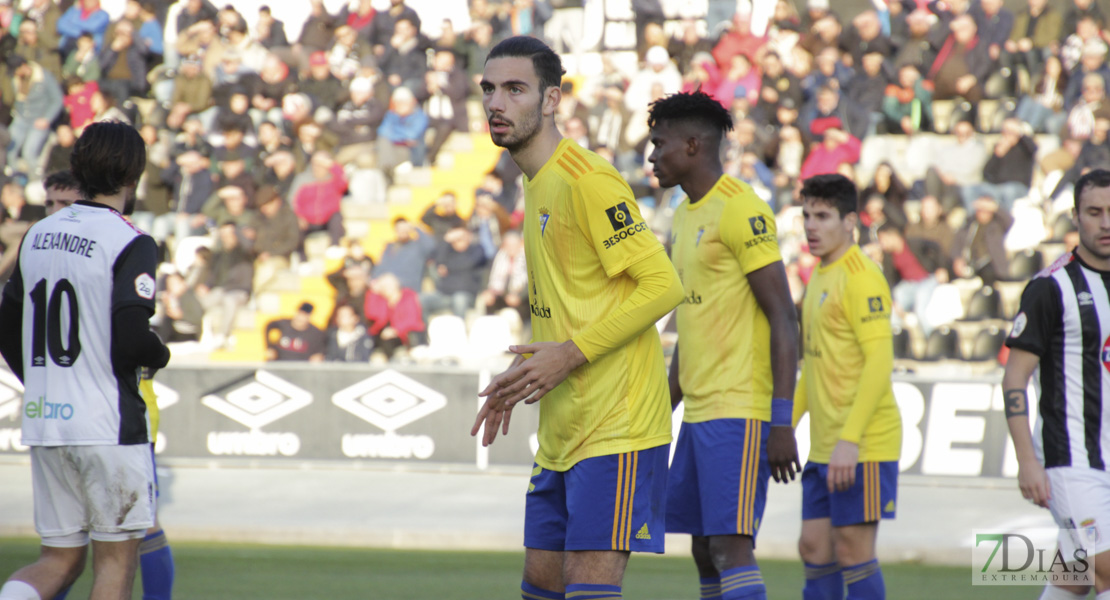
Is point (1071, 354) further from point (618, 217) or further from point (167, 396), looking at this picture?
point (167, 396)

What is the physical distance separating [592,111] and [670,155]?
37.2ft

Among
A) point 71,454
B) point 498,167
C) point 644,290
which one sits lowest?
point 71,454

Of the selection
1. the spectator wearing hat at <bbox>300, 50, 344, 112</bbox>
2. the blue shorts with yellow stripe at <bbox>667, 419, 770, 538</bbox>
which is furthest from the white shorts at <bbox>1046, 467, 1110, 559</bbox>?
the spectator wearing hat at <bbox>300, 50, 344, 112</bbox>

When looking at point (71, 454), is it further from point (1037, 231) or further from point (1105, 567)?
point (1037, 231)

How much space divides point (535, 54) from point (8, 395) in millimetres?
9980

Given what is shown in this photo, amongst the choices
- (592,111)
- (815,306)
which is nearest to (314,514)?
(815,306)

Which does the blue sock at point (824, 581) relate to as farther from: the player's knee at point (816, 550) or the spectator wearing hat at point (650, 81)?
the spectator wearing hat at point (650, 81)

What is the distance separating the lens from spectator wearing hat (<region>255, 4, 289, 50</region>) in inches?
742

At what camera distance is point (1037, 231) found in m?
15.0

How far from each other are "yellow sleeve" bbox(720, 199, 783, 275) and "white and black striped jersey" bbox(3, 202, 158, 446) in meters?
2.44

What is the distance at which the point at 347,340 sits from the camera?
13875 millimetres

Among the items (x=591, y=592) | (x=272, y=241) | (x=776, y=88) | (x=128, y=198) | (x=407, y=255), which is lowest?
(x=591, y=592)

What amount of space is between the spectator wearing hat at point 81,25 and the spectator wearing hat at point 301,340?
A: 329 inches

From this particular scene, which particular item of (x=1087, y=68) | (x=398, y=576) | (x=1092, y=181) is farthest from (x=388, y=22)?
(x=1092, y=181)
